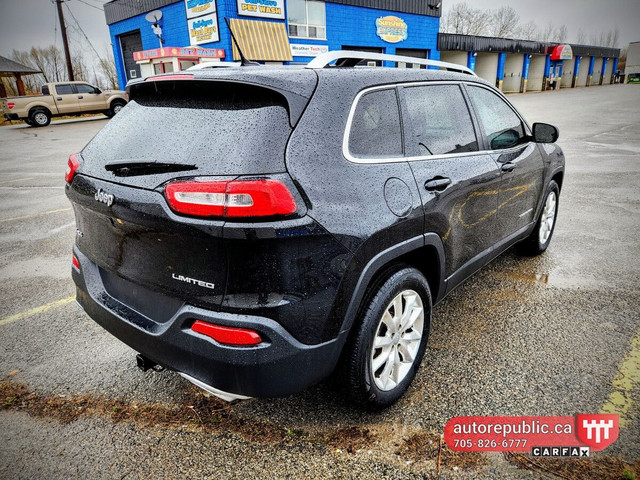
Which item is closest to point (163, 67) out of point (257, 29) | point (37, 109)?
point (257, 29)

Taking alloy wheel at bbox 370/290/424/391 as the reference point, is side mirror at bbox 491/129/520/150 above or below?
above

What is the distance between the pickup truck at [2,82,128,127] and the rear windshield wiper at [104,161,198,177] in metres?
22.0

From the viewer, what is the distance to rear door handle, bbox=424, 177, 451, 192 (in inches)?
A: 96.6

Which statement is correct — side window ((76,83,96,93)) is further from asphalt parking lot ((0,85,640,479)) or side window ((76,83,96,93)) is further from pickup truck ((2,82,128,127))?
asphalt parking lot ((0,85,640,479))

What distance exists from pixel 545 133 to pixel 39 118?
83.8ft

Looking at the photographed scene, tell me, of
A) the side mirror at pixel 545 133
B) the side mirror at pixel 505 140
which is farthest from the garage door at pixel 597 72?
the side mirror at pixel 505 140

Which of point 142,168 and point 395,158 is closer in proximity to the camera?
point 142,168

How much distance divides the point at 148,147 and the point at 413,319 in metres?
1.68

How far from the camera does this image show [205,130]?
1983 mm

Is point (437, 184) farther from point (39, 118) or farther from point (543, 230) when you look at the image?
point (39, 118)

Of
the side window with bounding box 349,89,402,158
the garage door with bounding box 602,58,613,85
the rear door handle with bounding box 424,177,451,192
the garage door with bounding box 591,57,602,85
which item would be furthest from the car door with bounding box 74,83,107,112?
the garage door with bounding box 602,58,613,85

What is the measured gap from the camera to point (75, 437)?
2.32 meters

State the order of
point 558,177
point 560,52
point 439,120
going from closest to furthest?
point 439,120 < point 558,177 < point 560,52

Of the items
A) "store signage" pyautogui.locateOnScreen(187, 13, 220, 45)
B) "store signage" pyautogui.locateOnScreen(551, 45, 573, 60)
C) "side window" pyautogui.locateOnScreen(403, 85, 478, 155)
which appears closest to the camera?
"side window" pyautogui.locateOnScreen(403, 85, 478, 155)
